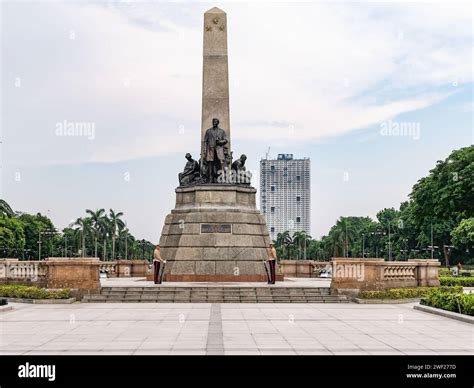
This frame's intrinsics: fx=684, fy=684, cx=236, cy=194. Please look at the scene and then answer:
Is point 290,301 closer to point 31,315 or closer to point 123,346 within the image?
point 31,315

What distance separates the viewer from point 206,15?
33.8m

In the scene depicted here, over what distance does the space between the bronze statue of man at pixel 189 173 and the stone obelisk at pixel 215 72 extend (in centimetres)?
82

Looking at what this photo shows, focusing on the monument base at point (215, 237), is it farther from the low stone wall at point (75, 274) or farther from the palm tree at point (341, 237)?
the palm tree at point (341, 237)

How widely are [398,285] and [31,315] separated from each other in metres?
13.8

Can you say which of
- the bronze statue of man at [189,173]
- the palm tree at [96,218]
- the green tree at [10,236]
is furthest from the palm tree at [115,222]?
the bronze statue of man at [189,173]

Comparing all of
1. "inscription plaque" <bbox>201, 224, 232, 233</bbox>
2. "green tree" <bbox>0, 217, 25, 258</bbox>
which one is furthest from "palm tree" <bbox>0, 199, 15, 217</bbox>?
"inscription plaque" <bbox>201, 224, 232, 233</bbox>

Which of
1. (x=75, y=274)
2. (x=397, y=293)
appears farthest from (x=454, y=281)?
(x=75, y=274)

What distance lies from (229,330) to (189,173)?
17877mm

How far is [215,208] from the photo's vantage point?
3117 cm

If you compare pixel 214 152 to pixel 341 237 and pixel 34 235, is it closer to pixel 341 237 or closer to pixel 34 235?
pixel 34 235

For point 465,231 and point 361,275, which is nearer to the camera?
point 361,275

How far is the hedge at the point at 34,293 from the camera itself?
78.4ft

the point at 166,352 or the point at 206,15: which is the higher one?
the point at 206,15
